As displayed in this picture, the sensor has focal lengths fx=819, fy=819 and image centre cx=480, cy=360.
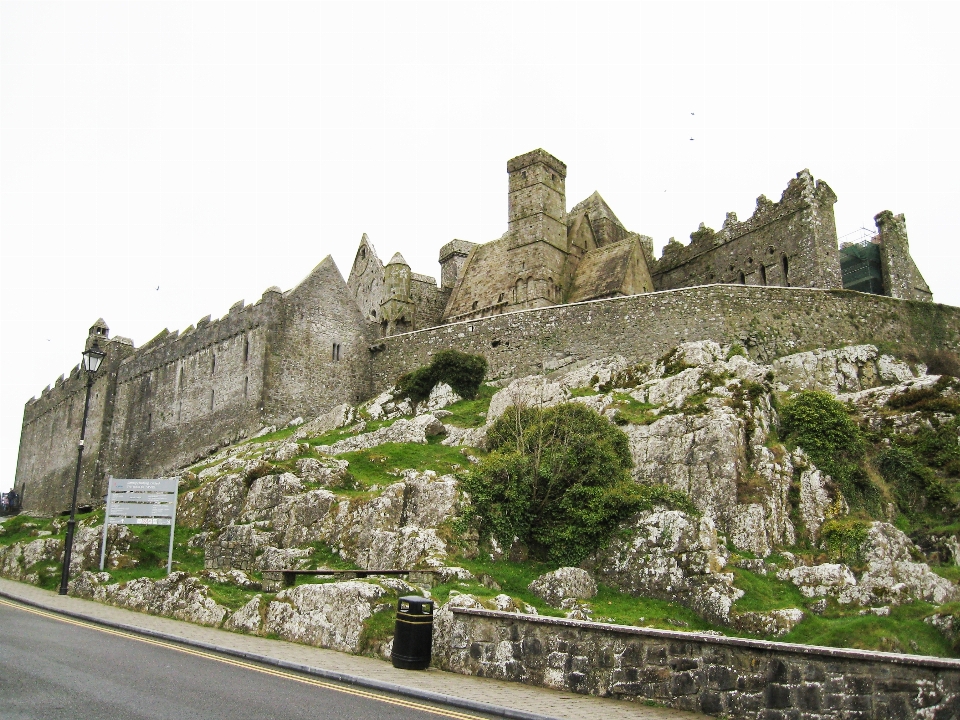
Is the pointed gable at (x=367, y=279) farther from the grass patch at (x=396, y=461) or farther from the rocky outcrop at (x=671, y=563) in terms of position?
the rocky outcrop at (x=671, y=563)

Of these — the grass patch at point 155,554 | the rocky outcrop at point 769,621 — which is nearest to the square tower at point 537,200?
the grass patch at point 155,554

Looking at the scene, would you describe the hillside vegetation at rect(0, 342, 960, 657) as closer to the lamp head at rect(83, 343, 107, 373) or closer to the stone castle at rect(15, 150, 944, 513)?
the lamp head at rect(83, 343, 107, 373)

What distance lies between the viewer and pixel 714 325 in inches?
1187

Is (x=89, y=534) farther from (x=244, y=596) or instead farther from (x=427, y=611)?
(x=427, y=611)

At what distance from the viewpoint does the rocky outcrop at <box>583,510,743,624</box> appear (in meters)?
17.1

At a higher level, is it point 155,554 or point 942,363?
point 942,363

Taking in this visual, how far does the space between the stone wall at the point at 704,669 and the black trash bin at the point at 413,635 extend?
15.6 inches

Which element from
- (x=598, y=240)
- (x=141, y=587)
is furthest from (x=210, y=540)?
(x=598, y=240)

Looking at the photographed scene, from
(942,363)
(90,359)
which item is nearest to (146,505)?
(90,359)

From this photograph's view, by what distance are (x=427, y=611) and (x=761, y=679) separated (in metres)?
5.47

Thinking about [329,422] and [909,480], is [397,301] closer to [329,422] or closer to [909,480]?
[329,422]

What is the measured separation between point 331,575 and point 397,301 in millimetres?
26817

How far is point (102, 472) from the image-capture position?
144ft

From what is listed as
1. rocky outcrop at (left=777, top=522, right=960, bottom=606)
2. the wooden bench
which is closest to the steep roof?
rocky outcrop at (left=777, top=522, right=960, bottom=606)
